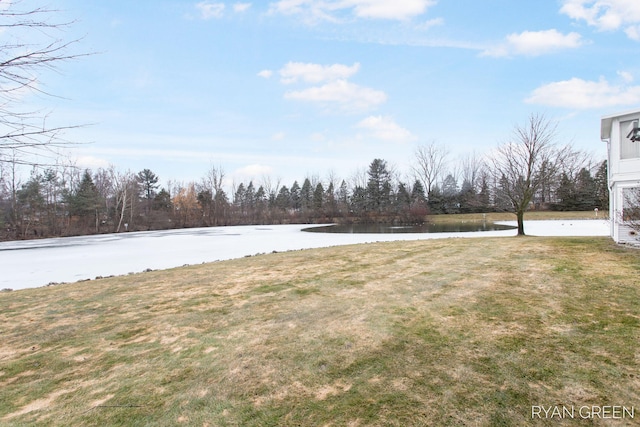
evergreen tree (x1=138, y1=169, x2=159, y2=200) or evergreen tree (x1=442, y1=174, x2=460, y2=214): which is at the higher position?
evergreen tree (x1=138, y1=169, x2=159, y2=200)

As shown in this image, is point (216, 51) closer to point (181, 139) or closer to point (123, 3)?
point (123, 3)

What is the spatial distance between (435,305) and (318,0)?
28.1ft

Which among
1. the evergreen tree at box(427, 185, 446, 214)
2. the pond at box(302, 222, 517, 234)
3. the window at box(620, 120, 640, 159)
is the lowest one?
the pond at box(302, 222, 517, 234)

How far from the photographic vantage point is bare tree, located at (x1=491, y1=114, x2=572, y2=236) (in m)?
12.8

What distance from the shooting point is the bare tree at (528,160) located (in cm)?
1283

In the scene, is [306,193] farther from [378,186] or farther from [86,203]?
[86,203]

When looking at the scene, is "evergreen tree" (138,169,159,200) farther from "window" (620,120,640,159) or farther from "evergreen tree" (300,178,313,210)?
"window" (620,120,640,159)

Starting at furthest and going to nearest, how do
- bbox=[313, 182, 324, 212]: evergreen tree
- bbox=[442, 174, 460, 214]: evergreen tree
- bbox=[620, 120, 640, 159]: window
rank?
bbox=[313, 182, 324, 212]: evergreen tree → bbox=[442, 174, 460, 214]: evergreen tree → bbox=[620, 120, 640, 159]: window

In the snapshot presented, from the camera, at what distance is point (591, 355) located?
2518 millimetres

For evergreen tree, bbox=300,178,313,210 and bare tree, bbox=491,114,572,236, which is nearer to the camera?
bare tree, bbox=491,114,572,236

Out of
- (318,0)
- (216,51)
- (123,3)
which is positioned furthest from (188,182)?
(123,3)

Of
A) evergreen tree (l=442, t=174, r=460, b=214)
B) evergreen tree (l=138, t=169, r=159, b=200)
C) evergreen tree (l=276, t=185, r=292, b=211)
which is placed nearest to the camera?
evergreen tree (l=442, t=174, r=460, b=214)

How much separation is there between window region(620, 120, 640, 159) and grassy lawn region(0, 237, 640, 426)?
4.69m

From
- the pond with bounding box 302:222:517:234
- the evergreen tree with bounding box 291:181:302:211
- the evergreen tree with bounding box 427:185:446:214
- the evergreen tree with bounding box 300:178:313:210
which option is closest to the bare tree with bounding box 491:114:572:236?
the pond with bounding box 302:222:517:234
